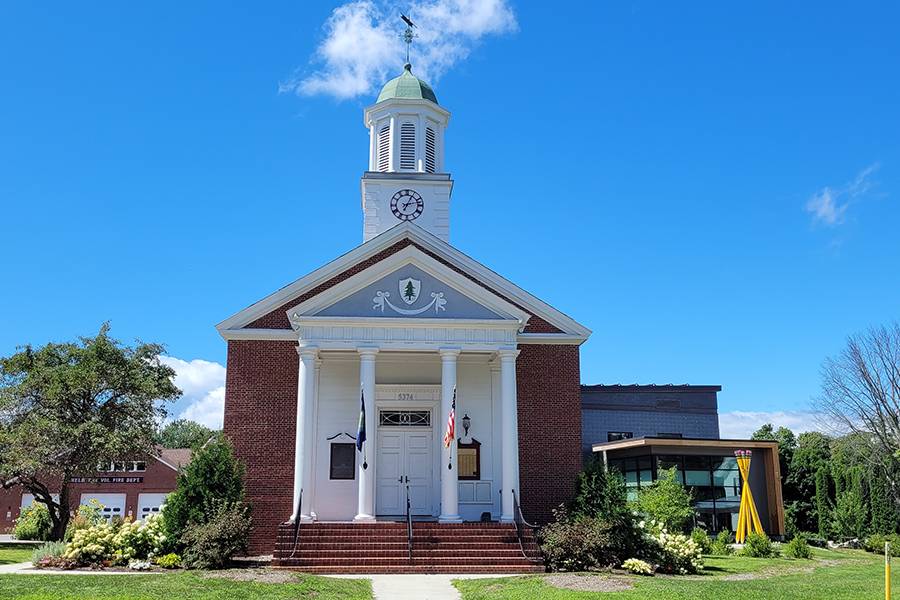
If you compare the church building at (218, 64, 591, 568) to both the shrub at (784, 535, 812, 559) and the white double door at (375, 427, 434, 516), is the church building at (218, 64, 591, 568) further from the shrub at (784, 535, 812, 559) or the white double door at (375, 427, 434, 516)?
the shrub at (784, 535, 812, 559)

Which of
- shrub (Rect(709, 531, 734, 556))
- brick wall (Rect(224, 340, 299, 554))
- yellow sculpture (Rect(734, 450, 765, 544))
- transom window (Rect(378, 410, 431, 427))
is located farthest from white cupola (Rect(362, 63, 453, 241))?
yellow sculpture (Rect(734, 450, 765, 544))

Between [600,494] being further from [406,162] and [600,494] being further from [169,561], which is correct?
[406,162]

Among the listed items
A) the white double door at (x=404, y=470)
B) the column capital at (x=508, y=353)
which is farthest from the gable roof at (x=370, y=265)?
the white double door at (x=404, y=470)

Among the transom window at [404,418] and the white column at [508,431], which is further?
the transom window at [404,418]

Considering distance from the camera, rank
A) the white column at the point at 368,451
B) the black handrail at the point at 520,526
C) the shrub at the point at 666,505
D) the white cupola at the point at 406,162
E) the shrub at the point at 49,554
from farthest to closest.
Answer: the white cupola at the point at 406,162 → the shrub at the point at 666,505 → the white column at the point at 368,451 → the black handrail at the point at 520,526 → the shrub at the point at 49,554

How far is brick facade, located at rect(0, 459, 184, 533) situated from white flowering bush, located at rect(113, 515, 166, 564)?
39.8 m

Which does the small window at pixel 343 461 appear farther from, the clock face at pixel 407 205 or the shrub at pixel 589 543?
the clock face at pixel 407 205

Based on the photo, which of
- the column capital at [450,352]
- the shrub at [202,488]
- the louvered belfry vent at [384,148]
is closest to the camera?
the shrub at [202,488]

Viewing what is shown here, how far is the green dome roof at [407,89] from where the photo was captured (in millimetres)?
29359

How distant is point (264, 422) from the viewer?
23031 millimetres

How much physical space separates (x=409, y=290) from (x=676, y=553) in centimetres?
970

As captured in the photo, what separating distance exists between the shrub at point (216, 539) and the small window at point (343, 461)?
4193 mm

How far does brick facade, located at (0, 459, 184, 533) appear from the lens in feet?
184

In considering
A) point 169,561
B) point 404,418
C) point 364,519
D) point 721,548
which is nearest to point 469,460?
point 404,418
